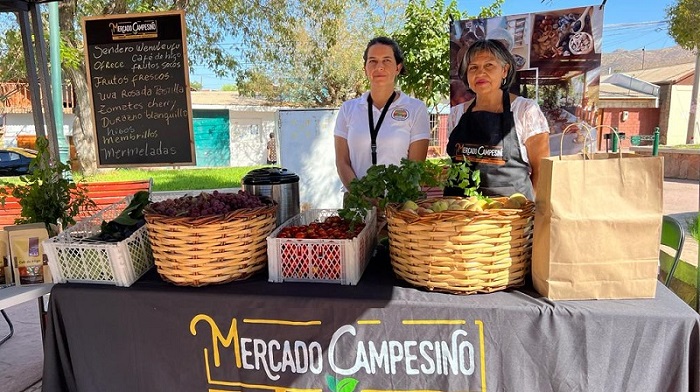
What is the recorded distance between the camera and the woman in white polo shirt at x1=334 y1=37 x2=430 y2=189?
2445mm

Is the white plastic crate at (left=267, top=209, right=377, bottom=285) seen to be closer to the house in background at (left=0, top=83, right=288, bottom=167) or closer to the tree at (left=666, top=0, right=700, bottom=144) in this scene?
the tree at (left=666, top=0, right=700, bottom=144)

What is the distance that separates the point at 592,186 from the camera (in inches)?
56.1

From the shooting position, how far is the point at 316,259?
171 cm

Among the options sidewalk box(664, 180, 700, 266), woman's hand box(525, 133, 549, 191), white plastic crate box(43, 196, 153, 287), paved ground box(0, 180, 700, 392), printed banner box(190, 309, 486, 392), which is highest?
woman's hand box(525, 133, 549, 191)

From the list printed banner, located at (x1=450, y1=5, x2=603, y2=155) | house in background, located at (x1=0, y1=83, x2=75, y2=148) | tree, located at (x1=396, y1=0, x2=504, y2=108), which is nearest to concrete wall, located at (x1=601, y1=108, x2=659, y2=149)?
tree, located at (x1=396, y1=0, x2=504, y2=108)

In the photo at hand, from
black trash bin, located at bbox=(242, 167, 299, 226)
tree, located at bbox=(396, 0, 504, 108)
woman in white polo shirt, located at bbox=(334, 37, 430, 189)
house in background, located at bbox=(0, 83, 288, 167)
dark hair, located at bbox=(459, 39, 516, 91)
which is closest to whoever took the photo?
dark hair, located at bbox=(459, 39, 516, 91)

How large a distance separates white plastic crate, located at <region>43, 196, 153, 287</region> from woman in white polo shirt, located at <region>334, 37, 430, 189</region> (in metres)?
1.08

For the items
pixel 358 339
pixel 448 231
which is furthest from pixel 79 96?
pixel 448 231

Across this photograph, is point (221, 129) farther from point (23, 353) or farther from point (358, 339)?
point (358, 339)

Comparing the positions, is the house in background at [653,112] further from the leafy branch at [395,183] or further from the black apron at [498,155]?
the leafy branch at [395,183]

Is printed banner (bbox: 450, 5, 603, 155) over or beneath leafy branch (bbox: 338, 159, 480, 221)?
over

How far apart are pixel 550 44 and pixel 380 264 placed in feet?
10.6

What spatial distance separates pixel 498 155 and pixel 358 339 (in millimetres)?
1034

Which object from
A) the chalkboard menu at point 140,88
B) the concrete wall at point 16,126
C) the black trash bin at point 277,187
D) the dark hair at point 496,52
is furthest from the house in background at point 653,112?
the concrete wall at point 16,126
